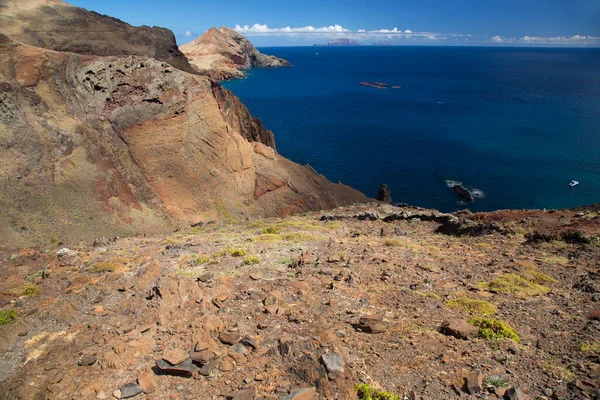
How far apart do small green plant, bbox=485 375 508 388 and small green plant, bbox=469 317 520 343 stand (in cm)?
227

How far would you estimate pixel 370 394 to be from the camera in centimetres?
1007

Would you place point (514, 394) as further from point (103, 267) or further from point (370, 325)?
point (103, 267)

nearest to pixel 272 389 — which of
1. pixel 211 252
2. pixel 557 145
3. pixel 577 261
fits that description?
pixel 211 252

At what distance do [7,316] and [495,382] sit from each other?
52.8ft

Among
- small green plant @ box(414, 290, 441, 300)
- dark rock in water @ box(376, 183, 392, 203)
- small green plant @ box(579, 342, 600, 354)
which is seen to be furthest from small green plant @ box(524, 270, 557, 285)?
dark rock in water @ box(376, 183, 392, 203)

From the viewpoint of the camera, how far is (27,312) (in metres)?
14.7

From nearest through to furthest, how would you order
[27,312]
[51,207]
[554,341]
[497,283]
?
[554,341], [27,312], [497,283], [51,207]

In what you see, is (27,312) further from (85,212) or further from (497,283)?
(85,212)

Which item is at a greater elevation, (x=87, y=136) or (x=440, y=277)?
(x=87, y=136)

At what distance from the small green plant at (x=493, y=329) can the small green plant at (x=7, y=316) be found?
53.6ft

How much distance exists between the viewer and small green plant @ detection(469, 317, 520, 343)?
1329 centimetres

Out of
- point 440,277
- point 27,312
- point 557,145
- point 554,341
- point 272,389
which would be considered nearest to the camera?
point 272,389

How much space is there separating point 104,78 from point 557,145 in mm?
94241

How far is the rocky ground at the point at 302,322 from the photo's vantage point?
10555mm
